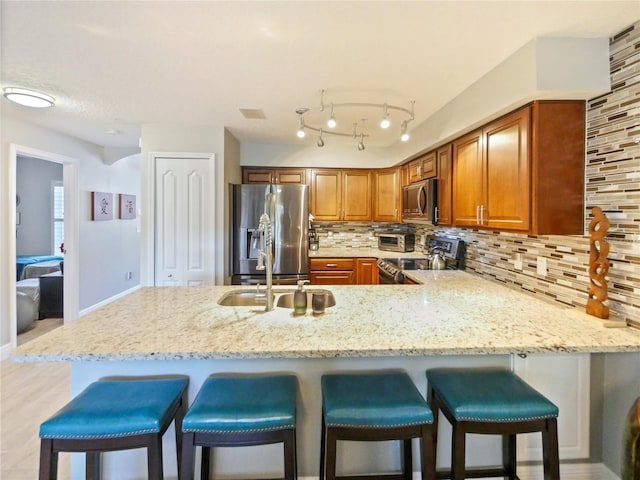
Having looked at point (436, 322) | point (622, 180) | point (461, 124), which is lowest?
point (436, 322)

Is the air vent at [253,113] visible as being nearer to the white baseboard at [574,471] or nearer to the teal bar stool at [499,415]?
the teal bar stool at [499,415]

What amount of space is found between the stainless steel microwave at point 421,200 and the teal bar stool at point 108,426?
2541 mm

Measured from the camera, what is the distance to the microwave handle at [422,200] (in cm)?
315

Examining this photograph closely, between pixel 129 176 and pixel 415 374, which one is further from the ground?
pixel 129 176

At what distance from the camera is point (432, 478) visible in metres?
1.33

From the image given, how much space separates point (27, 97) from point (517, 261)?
3885mm

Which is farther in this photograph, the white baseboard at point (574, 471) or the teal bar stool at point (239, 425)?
the white baseboard at point (574, 471)

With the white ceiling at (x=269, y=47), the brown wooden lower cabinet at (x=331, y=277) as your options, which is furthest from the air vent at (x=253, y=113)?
the brown wooden lower cabinet at (x=331, y=277)

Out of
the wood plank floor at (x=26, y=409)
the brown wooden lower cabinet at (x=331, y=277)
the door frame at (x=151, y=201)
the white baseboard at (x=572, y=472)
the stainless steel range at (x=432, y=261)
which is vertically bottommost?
the wood plank floor at (x=26, y=409)

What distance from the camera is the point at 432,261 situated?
3.33 metres

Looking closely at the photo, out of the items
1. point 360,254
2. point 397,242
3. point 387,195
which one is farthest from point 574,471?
point 387,195

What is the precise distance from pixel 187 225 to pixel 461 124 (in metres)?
2.76

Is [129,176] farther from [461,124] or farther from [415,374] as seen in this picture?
[415,374]

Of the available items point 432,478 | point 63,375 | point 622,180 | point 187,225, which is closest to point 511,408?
point 432,478
